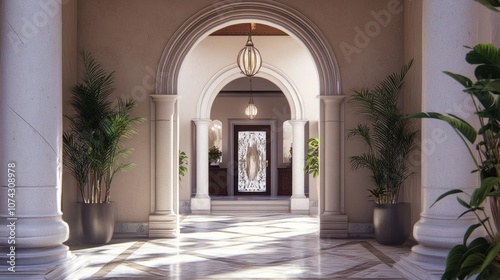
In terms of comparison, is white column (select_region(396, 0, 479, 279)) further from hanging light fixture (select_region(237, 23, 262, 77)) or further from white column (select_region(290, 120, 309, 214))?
white column (select_region(290, 120, 309, 214))

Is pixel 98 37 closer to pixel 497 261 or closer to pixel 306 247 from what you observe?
pixel 306 247

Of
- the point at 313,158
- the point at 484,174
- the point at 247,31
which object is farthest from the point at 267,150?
the point at 484,174

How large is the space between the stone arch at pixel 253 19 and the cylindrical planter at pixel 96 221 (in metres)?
2.27

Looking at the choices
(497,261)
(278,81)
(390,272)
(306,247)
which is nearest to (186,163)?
(278,81)

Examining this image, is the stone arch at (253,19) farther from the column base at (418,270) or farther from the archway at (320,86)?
the column base at (418,270)

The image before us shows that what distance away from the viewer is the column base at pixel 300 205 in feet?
50.2

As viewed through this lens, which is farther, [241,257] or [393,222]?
[393,222]

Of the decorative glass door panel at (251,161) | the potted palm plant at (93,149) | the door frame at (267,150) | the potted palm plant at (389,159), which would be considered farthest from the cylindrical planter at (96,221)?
the decorative glass door panel at (251,161)

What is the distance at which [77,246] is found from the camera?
8.74 meters

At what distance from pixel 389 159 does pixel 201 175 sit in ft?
24.3

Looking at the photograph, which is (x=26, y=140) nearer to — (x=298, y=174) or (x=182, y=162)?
(x=182, y=162)

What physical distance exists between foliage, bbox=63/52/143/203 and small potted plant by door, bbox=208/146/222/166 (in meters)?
11.2

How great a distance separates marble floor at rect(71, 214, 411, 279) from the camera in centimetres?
665

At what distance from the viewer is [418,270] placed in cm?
588
